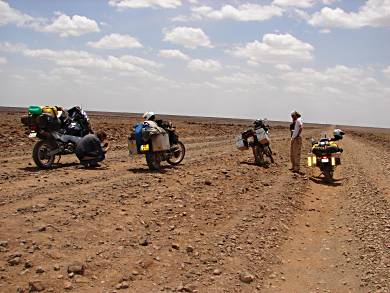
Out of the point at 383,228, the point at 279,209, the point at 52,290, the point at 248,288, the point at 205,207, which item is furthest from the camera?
the point at 279,209

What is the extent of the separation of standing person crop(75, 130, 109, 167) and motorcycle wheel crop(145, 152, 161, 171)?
4.44 feet

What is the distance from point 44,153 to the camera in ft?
40.6

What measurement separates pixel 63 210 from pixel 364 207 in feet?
20.9

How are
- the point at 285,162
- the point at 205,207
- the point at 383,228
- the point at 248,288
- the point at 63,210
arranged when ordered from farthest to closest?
the point at 285,162 → the point at 205,207 → the point at 383,228 → the point at 63,210 → the point at 248,288

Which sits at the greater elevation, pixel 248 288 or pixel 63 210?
pixel 63 210

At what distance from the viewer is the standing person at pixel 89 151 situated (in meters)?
12.5

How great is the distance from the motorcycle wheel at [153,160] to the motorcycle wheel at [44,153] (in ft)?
8.27

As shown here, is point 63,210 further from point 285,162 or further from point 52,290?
point 285,162

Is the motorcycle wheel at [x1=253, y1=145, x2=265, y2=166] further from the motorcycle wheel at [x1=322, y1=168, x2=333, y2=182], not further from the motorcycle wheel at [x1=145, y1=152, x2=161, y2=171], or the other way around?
the motorcycle wheel at [x1=145, y1=152, x2=161, y2=171]

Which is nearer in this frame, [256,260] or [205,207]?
[256,260]

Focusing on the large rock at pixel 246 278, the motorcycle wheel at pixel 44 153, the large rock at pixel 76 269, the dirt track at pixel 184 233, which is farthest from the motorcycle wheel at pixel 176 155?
the large rock at pixel 76 269

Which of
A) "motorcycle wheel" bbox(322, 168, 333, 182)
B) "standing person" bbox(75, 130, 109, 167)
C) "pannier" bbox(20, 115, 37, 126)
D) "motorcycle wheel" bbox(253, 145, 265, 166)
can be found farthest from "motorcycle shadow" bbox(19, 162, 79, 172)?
"motorcycle wheel" bbox(322, 168, 333, 182)

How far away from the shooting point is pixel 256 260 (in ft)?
22.1

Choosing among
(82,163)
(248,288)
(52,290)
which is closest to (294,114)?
(82,163)
